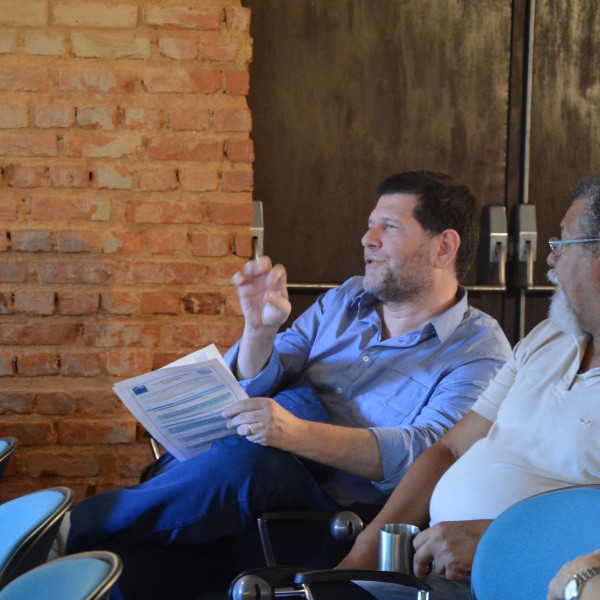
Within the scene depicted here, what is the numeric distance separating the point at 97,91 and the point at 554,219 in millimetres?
1689

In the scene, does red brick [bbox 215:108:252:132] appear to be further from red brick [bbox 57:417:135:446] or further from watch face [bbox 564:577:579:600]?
Result: watch face [bbox 564:577:579:600]

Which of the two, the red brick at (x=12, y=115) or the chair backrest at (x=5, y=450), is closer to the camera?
the chair backrest at (x=5, y=450)

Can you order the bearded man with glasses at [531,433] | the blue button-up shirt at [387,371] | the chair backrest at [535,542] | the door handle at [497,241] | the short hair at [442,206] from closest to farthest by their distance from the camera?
the chair backrest at [535,542] < the bearded man with glasses at [531,433] < the blue button-up shirt at [387,371] < the short hair at [442,206] < the door handle at [497,241]

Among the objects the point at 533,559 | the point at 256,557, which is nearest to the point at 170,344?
the point at 256,557

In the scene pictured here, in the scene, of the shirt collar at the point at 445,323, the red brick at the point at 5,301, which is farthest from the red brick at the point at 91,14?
the shirt collar at the point at 445,323

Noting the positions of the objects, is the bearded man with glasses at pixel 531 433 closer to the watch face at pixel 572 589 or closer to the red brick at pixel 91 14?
the watch face at pixel 572 589

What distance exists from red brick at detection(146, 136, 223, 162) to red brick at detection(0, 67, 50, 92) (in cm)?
36

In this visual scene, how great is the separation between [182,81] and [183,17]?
19 centimetres

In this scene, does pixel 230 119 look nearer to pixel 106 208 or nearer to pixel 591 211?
pixel 106 208

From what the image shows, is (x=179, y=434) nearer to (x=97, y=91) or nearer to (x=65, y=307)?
(x=65, y=307)

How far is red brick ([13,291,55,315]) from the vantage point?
286cm

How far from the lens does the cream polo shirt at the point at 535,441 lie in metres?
1.64

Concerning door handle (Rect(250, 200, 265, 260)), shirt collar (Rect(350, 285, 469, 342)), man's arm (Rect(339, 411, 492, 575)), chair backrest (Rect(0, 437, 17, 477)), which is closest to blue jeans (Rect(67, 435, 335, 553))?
man's arm (Rect(339, 411, 492, 575))

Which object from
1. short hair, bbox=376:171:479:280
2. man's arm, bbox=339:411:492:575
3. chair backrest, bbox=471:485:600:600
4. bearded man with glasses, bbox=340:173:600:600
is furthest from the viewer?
short hair, bbox=376:171:479:280
